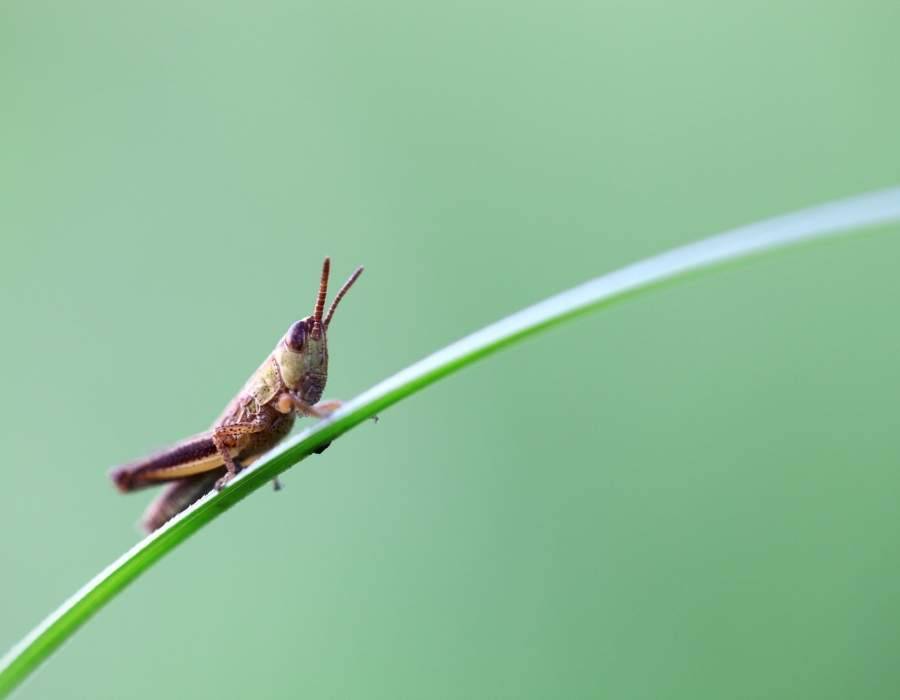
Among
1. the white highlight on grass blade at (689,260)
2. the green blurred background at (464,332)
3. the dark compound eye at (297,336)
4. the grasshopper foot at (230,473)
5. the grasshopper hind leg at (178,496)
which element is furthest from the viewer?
the green blurred background at (464,332)

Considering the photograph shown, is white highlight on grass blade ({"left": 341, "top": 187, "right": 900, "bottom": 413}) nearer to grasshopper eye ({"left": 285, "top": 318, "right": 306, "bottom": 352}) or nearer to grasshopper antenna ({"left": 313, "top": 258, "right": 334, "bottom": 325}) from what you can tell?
grasshopper antenna ({"left": 313, "top": 258, "right": 334, "bottom": 325})

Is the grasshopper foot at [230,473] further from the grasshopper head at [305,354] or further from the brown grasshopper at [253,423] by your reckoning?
the grasshopper head at [305,354]

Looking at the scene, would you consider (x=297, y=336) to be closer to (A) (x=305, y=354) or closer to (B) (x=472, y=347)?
(A) (x=305, y=354)

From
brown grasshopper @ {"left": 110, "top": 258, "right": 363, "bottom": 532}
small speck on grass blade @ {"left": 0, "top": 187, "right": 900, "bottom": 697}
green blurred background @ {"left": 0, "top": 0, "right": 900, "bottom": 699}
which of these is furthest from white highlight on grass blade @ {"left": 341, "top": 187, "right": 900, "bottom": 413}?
green blurred background @ {"left": 0, "top": 0, "right": 900, "bottom": 699}

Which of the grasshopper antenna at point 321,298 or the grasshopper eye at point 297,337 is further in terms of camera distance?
the grasshopper eye at point 297,337

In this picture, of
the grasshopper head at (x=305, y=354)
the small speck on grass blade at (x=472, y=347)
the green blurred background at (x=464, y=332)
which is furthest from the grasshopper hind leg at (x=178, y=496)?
the green blurred background at (x=464, y=332)

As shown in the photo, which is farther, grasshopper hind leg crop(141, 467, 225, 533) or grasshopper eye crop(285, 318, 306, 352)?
grasshopper hind leg crop(141, 467, 225, 533)

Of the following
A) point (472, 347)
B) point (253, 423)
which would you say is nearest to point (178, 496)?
point (253, 423)

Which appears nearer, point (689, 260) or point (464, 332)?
point (689, 260)
